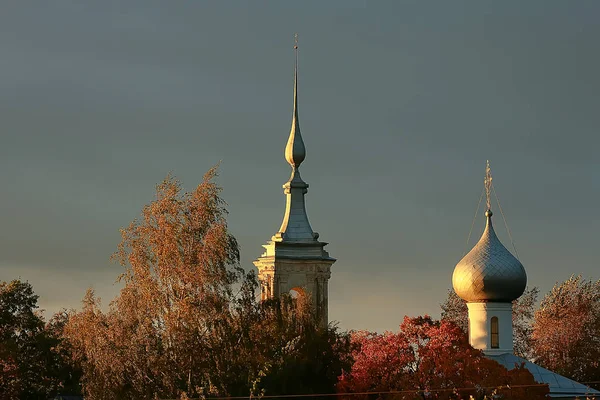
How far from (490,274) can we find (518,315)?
2292cm

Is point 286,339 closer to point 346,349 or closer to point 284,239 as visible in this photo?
point 346,349

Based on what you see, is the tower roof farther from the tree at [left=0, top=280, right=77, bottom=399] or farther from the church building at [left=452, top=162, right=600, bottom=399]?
the tree at [left=0, top=280, right=77, bottom=399]

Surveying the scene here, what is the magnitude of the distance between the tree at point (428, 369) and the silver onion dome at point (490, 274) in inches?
298

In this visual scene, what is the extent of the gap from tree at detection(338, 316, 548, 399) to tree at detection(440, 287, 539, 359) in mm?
26814

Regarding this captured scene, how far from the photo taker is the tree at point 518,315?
95875 mm

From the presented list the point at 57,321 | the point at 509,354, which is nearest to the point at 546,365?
the point at 509,354

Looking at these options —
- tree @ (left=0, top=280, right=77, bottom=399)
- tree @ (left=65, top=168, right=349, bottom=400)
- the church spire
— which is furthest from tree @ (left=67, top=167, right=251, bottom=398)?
the church spire

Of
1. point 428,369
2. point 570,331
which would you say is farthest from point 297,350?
point 570,331

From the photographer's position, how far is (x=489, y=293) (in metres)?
76.4

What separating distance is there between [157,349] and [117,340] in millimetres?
1639

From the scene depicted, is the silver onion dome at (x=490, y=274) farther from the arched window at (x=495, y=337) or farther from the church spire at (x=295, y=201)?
the church spire at (x=295, y=201)

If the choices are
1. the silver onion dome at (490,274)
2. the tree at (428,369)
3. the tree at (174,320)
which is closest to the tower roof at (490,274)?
the silver onion dome at (490,274)

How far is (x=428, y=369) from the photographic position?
212 feet

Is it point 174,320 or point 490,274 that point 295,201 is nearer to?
point 490,274
